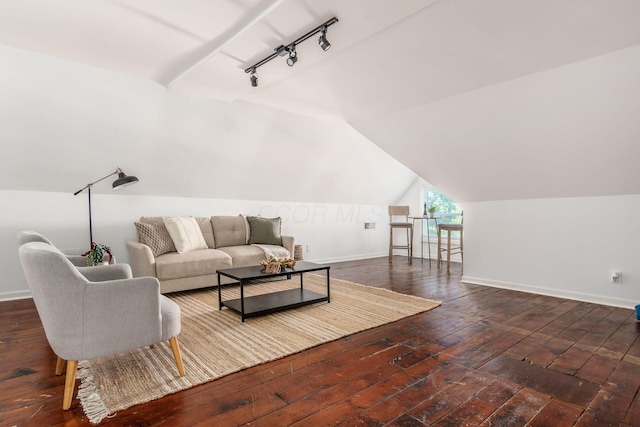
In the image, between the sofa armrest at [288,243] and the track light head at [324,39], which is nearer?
the track light head at [324,39]

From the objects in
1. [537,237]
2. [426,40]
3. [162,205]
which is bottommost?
[537,237]

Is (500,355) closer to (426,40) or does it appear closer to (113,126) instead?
(426,40)

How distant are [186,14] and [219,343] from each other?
7.56 feet

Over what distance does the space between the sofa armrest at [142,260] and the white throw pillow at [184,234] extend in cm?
39

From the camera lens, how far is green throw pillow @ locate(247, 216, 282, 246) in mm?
5074

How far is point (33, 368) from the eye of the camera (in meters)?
2.20

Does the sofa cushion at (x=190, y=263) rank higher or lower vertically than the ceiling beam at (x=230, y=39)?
lower

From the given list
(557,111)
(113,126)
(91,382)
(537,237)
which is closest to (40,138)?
(113,126)

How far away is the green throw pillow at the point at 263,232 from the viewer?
16.6 ft

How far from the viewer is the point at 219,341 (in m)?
2.61

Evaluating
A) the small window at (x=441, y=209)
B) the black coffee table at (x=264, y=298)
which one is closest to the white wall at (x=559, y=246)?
the small window at (x=441, y=209)

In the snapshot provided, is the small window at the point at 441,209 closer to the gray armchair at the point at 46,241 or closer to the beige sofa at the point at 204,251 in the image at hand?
the beige sofa at the point at 204,251

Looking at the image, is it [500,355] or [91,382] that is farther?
[500,355]

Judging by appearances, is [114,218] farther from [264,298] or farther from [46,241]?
[264,298]
